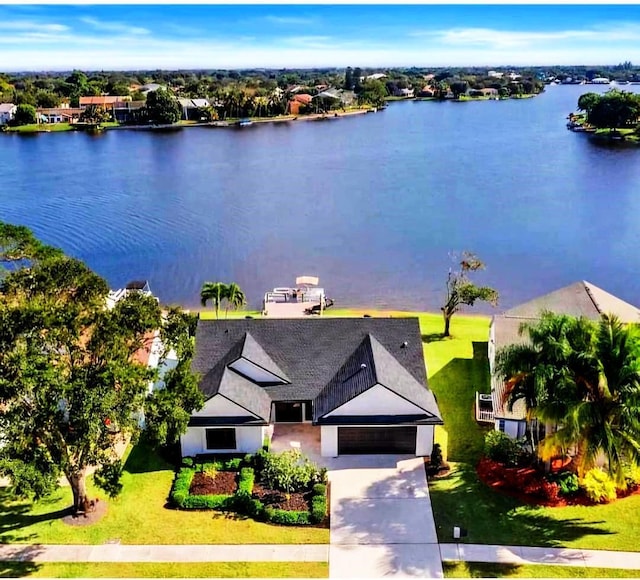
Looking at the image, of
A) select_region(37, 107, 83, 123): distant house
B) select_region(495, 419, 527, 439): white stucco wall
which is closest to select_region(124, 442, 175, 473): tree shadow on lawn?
select_region(495, 419, 527, 439): white stucco wall

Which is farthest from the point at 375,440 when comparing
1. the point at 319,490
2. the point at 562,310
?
the point at 562,310

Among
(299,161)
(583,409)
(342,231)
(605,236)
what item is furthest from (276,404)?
(299,161)

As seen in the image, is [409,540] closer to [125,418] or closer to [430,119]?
[125,418]

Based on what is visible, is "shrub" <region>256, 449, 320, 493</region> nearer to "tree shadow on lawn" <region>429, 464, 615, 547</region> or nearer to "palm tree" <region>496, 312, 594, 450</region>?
"tree shadow on lawn" <region>429, 464, 615, 547</region>

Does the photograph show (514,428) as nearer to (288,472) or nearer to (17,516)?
(288,472)

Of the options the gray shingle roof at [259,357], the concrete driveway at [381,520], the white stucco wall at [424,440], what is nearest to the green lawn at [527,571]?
the concrete driveway at [381,520]

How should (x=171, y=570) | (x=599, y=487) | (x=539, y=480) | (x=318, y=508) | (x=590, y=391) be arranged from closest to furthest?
(x=171, y=570)
(x=590, y=391)
(x=318, y=508)
(x=599, y=487)
(x=539, y=480)
